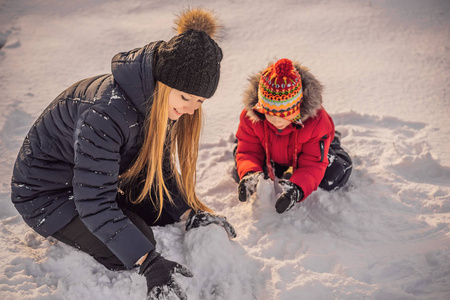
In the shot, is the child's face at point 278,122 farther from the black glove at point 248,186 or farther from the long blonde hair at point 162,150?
the long blonde hair at point 162,150

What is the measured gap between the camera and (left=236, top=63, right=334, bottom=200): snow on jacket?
1.87 m

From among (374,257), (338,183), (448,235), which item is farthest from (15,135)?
(448,235)

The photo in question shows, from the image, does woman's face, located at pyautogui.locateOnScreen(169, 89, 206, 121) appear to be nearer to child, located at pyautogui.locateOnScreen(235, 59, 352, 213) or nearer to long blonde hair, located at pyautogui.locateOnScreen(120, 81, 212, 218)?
long blonde hair, located at pyautogui.locateOnScreen(120, 81, 212, 218)

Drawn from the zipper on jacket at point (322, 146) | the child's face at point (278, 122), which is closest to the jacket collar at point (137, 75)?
the child's face at point (278, 122)

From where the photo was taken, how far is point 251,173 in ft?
6.63

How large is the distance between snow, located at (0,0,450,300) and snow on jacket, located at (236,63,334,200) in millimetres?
158

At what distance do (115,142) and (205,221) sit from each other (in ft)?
1.93

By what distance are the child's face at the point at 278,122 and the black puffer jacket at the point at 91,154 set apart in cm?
70

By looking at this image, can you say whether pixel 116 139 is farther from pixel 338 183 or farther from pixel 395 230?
pixel 395 230

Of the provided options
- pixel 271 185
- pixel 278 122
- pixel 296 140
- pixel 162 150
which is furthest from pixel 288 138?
pixel 162 150

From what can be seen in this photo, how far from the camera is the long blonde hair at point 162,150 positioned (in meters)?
1.37

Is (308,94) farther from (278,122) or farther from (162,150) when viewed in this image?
(162,150)

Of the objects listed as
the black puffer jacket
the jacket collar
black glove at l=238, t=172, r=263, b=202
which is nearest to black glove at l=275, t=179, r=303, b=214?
black glove at l=238, t=172, r=263, b=202

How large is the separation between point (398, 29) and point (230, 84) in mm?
1797
